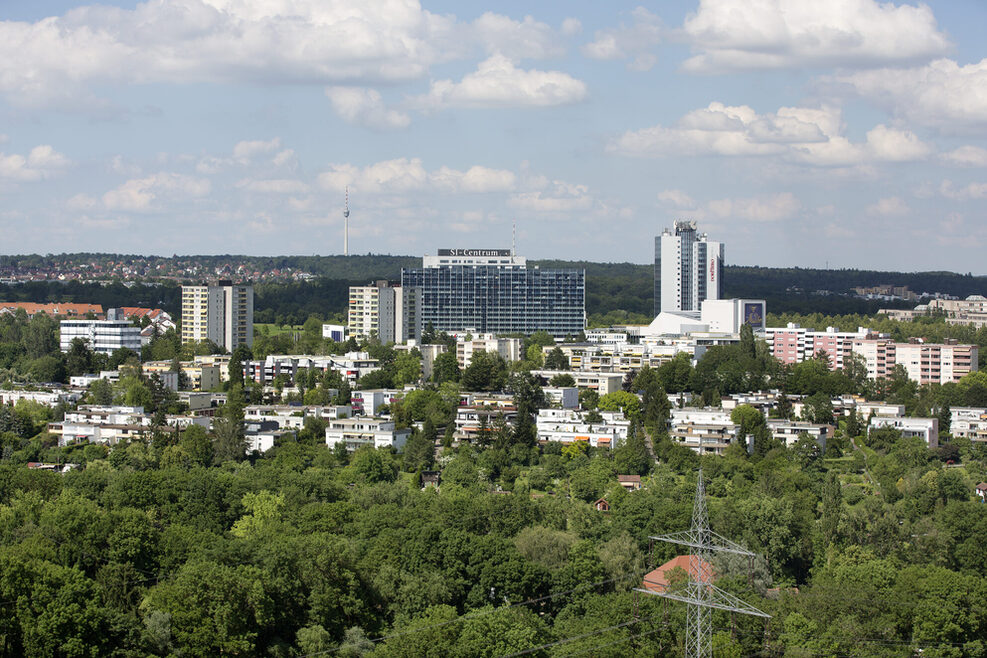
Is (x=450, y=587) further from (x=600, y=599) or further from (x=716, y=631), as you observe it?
(x=716, y=631)

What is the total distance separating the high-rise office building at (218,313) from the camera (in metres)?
43.9

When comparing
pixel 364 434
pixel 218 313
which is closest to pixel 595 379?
pixel 364 434

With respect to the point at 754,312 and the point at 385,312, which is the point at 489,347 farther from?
the point at 754,312

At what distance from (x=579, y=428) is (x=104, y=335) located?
18425mm

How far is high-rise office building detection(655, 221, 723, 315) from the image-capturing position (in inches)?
2375

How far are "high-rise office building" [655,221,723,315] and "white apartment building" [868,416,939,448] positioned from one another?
30.7m

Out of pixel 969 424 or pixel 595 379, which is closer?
pixel 969 424

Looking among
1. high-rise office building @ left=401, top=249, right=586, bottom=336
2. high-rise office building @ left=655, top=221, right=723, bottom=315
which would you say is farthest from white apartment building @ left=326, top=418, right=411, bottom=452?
high-rise office building @ left=655, top=221, right=723, bottom=315

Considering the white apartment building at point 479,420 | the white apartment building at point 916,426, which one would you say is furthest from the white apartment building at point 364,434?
the white apartment building at point 916,426

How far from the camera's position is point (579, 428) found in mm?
28672

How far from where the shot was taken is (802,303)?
68.4m

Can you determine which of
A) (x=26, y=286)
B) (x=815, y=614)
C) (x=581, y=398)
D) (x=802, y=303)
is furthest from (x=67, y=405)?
(x=802, y=303)

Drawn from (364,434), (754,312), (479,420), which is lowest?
(364,434)

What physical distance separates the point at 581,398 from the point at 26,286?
137 ft
